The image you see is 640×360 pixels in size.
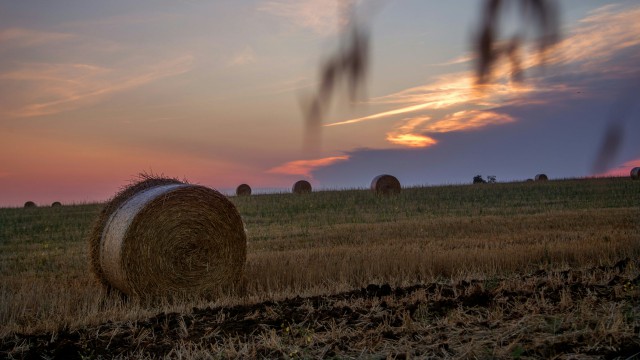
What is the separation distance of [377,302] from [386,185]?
28.3 m

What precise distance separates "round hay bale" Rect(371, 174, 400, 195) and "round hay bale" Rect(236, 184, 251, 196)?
31.3 feet

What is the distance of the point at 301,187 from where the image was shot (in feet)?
132

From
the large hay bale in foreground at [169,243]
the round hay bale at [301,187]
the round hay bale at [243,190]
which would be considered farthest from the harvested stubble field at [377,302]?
the round hay bale at [243,190]

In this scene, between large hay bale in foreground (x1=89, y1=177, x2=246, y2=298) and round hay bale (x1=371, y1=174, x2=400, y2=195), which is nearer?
large hay bale in foreground (x1=89, y1=177, x2=246, y2=298)

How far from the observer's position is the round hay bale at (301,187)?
39969 millimetres

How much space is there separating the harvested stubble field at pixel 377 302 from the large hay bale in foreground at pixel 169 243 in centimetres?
39

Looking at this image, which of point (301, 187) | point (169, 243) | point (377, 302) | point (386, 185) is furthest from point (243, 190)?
point (377, 302)

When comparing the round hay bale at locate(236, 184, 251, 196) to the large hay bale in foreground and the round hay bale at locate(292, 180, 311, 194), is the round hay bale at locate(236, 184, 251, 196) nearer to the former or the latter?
the round hay bale at locate(292, 180, 311, 194)

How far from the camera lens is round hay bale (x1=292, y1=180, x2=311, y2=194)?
3997 centimetres

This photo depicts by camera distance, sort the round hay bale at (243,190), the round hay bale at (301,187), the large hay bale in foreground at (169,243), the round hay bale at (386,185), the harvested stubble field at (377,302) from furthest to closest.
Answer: the round hay bale at (243,190) → the round hay bale at (301,187) → the round hay bale at (386,185) → the large hay bale in foreground at (169,243) → the harvested stubble field at (377,302)

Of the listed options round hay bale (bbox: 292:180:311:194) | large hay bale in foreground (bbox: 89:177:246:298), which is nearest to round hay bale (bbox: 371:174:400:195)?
round hay bale (bbox: 292:180:311:194)

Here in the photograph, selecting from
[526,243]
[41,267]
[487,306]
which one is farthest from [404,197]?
[487,306]

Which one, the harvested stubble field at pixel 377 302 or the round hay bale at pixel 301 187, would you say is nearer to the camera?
the harvested stubble field at pixel 377 302

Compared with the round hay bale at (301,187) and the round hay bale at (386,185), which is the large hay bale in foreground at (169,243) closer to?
the round hay bale at (386,185)
